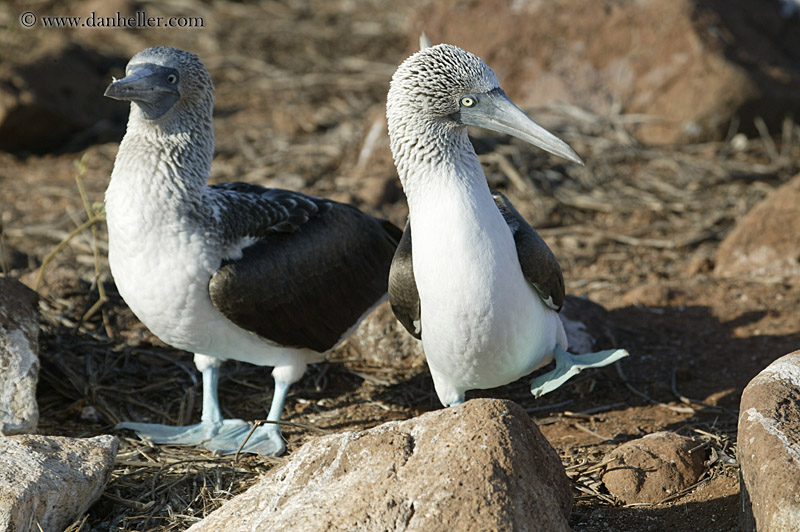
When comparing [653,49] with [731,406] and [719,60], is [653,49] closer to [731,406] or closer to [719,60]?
[719,60]

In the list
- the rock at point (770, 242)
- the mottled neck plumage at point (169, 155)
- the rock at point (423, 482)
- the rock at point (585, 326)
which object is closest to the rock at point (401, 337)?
the rock at point (585, 326)

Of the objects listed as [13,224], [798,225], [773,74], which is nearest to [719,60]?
[773,74]

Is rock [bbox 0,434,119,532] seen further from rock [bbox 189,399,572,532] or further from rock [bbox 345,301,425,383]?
rock [bbox 345,301,425,383]

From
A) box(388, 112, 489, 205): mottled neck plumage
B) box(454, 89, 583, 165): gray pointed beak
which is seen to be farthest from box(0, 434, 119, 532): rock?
box(454, 89, 583, 165): gray pointed beak

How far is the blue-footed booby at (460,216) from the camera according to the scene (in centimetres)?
336

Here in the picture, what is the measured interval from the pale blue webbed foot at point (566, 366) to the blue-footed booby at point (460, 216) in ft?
0.27

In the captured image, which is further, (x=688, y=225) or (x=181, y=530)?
(x=688, y=225)

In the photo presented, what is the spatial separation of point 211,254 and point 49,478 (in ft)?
3.88

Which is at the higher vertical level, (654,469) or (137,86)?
(137,86)

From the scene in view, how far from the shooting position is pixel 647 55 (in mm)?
8203

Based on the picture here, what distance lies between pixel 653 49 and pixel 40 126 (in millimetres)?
5931

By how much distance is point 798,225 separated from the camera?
564 cm

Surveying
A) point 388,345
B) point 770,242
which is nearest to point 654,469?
point 388,345

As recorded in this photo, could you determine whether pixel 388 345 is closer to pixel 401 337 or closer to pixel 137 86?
pixel 401 337
